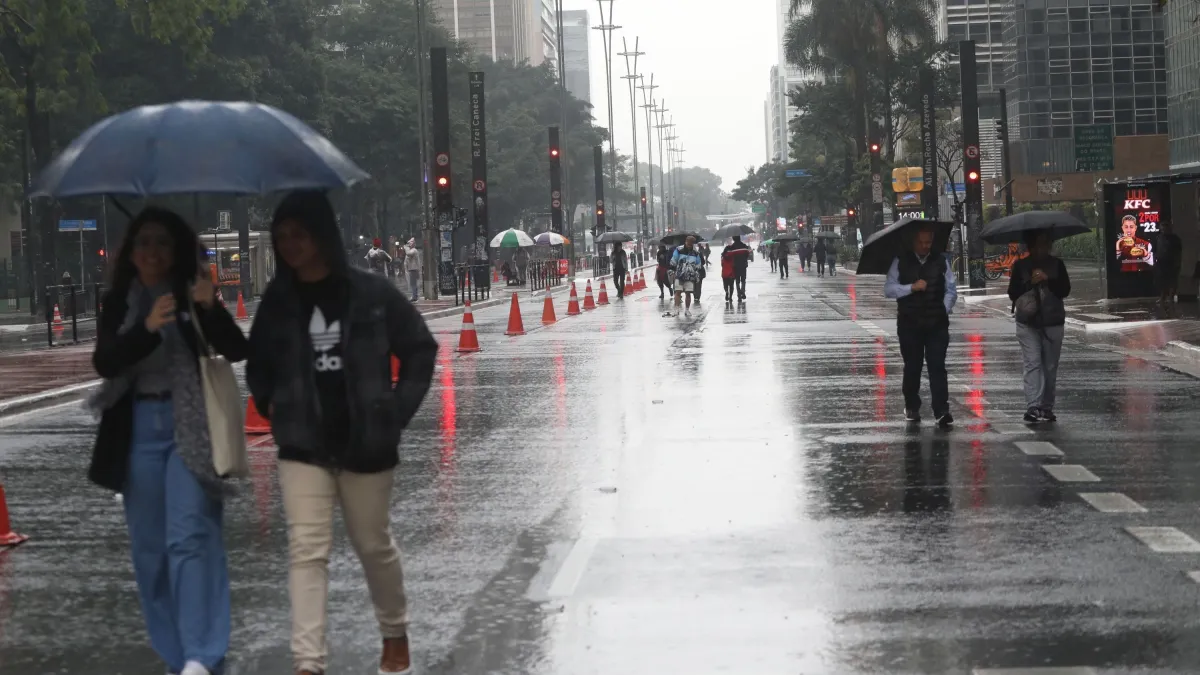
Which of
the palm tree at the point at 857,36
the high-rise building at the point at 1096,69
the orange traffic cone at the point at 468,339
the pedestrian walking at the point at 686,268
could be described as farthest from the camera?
the high-rise building at the point at 1096,69

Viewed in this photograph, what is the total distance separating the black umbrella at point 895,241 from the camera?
1421 cm

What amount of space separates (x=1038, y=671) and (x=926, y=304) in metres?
7.98

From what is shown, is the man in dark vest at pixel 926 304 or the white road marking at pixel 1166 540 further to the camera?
the man in dark vest at pixel 926 304

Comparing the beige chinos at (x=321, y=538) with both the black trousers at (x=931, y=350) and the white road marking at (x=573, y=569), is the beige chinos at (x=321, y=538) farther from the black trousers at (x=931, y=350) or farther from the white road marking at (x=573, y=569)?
the black trousers at (x=931, y=350)

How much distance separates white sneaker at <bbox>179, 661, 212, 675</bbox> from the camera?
19.9 feet

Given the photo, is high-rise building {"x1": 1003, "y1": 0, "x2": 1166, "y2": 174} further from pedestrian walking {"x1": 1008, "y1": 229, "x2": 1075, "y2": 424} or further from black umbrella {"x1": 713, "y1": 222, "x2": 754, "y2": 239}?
pedestrian walking {"x1": 1008, "y1": 229, "x2": 1075, "y2": 424}

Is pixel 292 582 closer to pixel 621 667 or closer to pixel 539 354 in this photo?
pixel 621 667

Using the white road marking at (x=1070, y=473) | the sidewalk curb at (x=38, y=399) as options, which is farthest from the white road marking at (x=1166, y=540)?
the sidewalk curb at (x=38, y=399)

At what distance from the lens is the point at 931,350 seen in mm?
14117

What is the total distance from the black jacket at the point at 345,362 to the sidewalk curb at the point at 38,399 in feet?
42.2

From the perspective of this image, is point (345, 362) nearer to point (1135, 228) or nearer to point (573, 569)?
point (573, 569)

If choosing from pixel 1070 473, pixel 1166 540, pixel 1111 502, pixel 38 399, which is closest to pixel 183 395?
pixel 1166 540

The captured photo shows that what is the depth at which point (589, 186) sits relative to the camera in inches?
5851

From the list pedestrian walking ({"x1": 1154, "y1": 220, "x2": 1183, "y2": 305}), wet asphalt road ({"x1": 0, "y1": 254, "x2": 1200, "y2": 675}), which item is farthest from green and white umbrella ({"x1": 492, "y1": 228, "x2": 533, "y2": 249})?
wet asphalt road ({"x1": 0, "y1": 254, "x2": 1200, "y2": 675})
